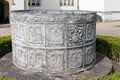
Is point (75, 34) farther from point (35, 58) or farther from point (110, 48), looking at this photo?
point (110, 48)

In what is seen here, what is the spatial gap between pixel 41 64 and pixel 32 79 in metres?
0.59

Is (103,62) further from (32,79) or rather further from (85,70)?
(32,79)

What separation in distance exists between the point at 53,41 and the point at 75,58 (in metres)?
0.84

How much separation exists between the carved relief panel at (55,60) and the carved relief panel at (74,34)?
1.31 feet

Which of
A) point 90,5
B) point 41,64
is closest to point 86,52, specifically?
point 41,64

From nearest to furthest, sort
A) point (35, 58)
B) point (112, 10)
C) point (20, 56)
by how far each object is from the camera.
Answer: point (35, 58) < point (20, 56) < point (112, 10)

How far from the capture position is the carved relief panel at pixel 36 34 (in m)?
6.77

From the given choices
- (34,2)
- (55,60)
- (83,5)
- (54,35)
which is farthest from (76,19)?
(83,5)

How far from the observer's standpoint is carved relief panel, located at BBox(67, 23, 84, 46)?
6820 millimetres

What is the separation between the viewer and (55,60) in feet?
22.7

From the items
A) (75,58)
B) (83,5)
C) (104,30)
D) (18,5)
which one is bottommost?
(104,30)

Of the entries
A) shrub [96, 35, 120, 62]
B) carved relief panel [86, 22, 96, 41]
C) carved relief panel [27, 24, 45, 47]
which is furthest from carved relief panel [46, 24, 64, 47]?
shrub [96, 35, 120, 62]

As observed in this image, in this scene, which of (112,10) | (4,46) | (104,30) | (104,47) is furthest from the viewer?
(112,10)

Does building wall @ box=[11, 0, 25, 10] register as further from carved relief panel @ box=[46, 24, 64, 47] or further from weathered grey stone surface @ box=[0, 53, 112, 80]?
carved relief panel @ box=[46, 24, 64, 47]
